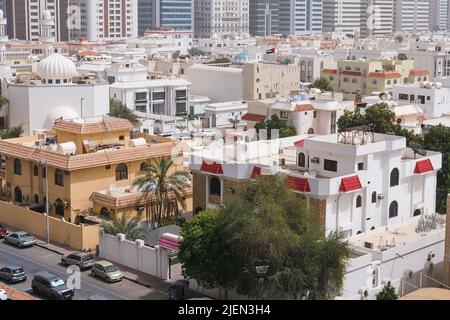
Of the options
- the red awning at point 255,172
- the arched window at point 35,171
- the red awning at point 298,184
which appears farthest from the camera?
the arched window at point 35,171

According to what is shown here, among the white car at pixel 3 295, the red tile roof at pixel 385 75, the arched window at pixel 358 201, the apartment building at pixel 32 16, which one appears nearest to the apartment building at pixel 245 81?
the red tile roof at pixel 385 75

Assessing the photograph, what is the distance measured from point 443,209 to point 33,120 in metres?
31.3

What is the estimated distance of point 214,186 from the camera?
36.4 meters

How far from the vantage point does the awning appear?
104ft

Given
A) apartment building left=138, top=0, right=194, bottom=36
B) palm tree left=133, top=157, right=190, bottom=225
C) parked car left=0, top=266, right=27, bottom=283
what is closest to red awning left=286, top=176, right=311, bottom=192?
palm tree left=133, top=157, right=190, bottom=225

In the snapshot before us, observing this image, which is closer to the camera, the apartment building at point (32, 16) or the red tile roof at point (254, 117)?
the red tile roof at point (254, 117)

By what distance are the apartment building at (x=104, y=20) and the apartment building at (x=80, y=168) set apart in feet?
329

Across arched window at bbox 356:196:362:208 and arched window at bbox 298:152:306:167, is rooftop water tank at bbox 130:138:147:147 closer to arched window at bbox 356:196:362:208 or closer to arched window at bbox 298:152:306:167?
arched window at bbox 298:152:306:167

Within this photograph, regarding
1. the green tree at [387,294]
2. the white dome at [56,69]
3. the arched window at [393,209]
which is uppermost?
the white dome at [56,69]

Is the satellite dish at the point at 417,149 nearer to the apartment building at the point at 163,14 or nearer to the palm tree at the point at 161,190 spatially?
the palm tree at the point at 161,190

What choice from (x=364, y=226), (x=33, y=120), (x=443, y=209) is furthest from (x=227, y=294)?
(x=33, y=120)

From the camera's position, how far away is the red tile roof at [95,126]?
4150cm

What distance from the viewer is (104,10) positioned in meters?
145
